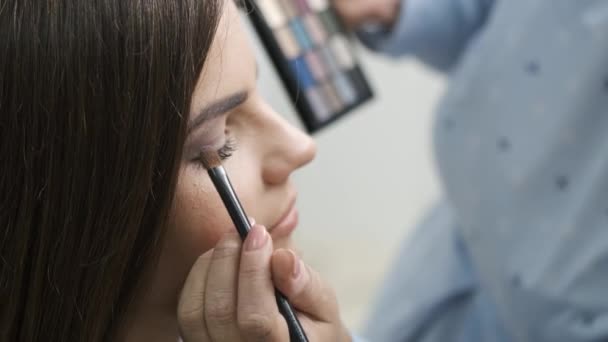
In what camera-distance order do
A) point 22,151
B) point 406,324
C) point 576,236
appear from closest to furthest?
1. point 22,151
2. point 576,236
3. point 406,324

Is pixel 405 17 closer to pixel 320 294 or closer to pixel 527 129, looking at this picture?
pixel 527 129

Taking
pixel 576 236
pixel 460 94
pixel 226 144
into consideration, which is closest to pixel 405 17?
pixel 460 94

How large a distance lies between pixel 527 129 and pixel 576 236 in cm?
10

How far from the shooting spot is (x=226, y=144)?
0.49 metres

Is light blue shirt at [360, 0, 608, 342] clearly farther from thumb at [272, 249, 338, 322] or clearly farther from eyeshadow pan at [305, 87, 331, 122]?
thumb at [272, 249, 338, 322]

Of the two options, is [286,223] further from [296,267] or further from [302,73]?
[302,73]

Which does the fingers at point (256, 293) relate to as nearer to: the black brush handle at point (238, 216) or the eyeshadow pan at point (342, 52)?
the black brush handle at point (238, 216)

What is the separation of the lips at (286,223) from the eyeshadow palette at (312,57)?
0.15 meters

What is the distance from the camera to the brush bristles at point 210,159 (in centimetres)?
45

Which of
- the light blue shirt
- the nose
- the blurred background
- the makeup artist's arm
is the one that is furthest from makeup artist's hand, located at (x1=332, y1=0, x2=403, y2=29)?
the blurred background

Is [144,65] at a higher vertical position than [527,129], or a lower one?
higher

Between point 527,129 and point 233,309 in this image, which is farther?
point 527,129

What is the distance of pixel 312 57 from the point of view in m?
0.70

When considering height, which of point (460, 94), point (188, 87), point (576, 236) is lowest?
point (576, 236)
